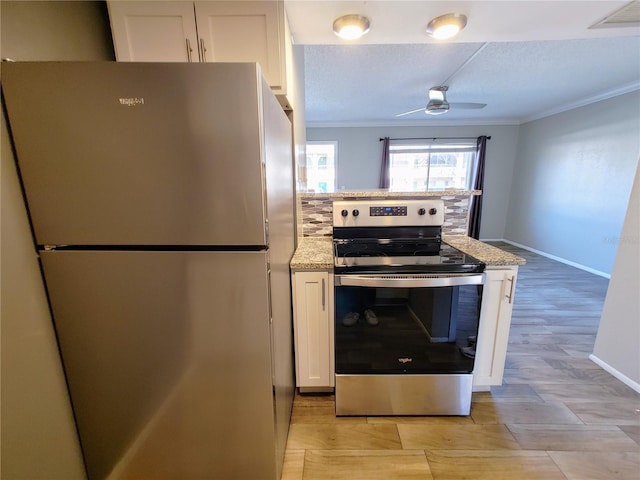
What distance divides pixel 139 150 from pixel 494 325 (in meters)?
1.82

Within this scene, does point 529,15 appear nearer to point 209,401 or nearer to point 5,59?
point 5,59

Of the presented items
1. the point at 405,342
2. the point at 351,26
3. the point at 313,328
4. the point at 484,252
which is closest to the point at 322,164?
the point at 351,26

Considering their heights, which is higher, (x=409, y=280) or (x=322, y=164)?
(x=322, y=164)

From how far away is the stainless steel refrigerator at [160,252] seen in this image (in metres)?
0.81

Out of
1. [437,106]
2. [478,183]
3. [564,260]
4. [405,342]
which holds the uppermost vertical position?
[437,106]

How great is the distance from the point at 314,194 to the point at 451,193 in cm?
100

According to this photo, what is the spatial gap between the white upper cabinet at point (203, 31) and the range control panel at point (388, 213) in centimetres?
86

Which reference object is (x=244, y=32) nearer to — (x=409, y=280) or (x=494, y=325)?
(x=409, y=280)

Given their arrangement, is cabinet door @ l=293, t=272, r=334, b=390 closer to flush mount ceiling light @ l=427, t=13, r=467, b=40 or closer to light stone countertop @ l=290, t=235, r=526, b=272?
light stone countertop @ l=290, t=235, r=526, b=272

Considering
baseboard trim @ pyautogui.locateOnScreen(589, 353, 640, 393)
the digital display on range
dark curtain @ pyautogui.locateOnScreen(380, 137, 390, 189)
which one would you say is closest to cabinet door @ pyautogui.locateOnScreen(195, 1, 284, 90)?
the digital display on range

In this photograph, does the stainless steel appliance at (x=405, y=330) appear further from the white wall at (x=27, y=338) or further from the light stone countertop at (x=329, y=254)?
the white wall at (x=27, y=338)

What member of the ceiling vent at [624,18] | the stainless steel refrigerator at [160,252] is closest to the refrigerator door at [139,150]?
the stainless steel refrigerator at [160,252]

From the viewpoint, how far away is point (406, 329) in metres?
1.34

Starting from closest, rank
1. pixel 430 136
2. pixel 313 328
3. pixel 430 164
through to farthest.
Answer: pixel 313 328 → pixel 430 136 → pixel 430 164
